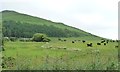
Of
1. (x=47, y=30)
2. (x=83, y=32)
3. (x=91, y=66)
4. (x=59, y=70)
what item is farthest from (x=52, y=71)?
(x=83, y=32)

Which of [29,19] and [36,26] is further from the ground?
[29,19]

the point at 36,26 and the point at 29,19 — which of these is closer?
the point at 36,26

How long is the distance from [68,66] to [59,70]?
75 centimetres

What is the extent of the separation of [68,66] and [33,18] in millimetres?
99373

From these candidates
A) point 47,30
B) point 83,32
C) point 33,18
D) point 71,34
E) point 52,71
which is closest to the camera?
point 52,71

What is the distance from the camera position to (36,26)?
94.4 meters

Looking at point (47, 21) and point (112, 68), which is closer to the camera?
point (112, 68)

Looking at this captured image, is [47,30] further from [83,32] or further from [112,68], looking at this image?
[112,68]

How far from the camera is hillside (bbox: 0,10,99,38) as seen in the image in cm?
8506

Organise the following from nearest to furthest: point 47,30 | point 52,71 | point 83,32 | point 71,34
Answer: point 52,71 → point 47,30 → point 71,34 → point 83,32

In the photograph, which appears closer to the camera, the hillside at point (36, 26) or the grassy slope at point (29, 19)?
the hillside at point (36, 26)

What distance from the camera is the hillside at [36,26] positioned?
85062 mm

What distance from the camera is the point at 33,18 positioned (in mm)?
113312

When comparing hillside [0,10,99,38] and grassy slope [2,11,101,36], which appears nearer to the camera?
hillside [0,10,99,38]
